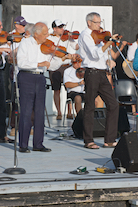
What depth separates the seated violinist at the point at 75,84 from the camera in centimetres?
669

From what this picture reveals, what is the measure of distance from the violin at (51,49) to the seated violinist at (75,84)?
56.2 inches

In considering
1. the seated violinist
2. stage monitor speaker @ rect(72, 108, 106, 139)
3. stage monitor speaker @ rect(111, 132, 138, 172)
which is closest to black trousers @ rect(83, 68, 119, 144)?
stage monitor speaker @ rect(72, 108, 106, 139)

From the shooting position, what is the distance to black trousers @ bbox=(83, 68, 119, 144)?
4.75 metres

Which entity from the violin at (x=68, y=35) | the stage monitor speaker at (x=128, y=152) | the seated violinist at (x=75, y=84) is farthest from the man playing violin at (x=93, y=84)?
the violin at (x=68, y=35)

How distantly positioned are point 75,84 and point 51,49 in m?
1.89

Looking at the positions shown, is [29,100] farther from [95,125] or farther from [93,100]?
[95,125]

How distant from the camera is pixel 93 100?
4793 mm

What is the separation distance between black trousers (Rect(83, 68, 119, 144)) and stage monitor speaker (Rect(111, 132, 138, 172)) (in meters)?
1.28

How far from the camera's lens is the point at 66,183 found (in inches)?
116

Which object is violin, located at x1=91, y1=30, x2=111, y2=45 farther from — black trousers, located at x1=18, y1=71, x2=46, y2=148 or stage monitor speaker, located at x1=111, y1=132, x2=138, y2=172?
stage monitor speaker, located at x1=111, y1=132, x2=138, y2=172

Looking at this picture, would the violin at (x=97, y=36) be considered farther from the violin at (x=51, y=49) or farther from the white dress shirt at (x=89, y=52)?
the violin at (x=51, y=49)

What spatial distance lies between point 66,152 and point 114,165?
3.15 feet

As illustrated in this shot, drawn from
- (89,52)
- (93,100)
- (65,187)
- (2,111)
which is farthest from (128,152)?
(2,111)

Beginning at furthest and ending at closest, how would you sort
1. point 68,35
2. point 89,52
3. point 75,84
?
point 68,35 < point 75,84 < point 89,52
